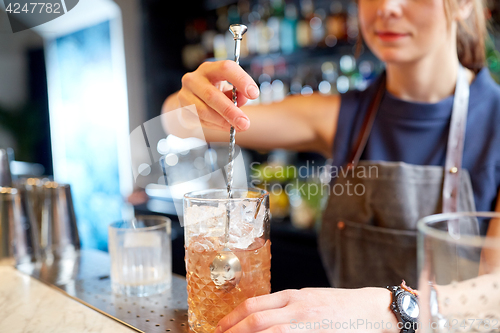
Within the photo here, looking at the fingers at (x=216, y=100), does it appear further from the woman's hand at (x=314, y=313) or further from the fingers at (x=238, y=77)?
the woman's hand at (x=314, y=313)

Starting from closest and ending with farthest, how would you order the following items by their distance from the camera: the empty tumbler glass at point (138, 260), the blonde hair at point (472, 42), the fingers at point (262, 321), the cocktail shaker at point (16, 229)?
the fingers at point (262, 321), the empty tumbler glass at point (138, 260), the cocktail shaker at point (16, 229), the blonde hair at point (472, 42)

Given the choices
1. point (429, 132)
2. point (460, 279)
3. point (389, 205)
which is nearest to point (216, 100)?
point (460, 279)

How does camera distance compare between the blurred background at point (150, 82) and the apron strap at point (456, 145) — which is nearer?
the apron strap at point (456, 145)

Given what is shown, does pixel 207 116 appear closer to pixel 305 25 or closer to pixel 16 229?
pixel 16 229

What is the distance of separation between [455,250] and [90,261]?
2.98 feet

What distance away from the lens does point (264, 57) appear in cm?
290

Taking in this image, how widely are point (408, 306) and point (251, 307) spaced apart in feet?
0.80

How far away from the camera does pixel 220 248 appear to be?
603mm

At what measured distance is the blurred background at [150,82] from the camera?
8.73 feet

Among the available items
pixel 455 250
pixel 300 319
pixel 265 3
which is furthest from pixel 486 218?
pixel 265 3

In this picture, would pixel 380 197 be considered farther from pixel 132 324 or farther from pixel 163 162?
pixel 132 324

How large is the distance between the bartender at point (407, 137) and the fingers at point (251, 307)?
715mm

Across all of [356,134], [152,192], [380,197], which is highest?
[356,134]

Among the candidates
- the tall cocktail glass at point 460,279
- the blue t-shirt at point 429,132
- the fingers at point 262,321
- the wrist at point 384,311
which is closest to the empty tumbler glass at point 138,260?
the fingers at point 262,321
